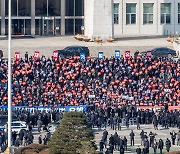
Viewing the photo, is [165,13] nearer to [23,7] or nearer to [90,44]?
[23,7]

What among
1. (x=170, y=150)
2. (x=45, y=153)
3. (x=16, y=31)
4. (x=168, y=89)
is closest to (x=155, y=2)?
(x=16, y=31)

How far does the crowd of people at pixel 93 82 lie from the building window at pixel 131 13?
24788mm

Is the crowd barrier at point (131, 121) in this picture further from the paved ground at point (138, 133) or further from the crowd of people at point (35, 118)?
the crowd of people at point (35, 118)

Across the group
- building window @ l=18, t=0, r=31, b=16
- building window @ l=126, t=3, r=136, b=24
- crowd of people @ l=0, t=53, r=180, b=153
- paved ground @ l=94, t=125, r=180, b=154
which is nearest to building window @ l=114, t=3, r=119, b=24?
building window @ l=126, t=3, r=136, b=24

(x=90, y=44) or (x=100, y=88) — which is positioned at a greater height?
(x=90, y=44)

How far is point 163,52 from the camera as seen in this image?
9781 cm

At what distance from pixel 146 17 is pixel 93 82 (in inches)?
1215

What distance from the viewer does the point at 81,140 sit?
61.8m

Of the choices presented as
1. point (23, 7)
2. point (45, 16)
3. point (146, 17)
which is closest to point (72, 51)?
point (23, 7)

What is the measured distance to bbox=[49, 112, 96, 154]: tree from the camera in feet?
202

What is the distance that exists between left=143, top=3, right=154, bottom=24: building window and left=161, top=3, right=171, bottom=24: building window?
1.06m

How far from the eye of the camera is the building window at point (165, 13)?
116 metres

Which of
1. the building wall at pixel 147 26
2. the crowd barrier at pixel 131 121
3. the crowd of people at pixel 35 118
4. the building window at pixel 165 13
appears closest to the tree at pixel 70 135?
the crowd of people at pixel 35 118

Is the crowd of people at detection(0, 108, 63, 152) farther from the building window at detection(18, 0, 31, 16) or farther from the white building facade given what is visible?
the white building facade
